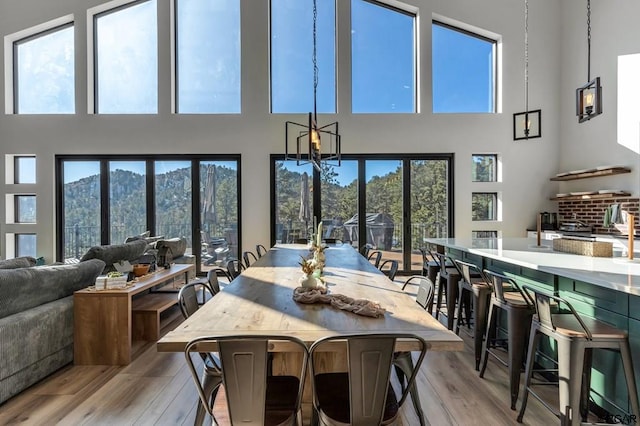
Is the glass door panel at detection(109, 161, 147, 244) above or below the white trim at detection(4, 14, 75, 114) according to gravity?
below

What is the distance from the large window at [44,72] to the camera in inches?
259

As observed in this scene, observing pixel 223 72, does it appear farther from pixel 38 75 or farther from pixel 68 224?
pixel 68 224

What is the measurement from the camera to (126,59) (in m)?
6.61

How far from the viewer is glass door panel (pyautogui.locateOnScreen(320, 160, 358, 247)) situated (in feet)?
21.7

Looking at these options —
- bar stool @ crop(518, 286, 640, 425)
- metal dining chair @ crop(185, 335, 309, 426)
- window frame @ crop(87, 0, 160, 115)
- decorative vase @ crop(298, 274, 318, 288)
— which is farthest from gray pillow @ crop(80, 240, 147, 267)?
bar stool @ crop(518, 286, 640, 425)

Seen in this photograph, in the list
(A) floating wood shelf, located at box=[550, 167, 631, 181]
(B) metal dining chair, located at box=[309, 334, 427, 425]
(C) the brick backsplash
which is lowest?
(B) metal dining chair, located at box=[309, 334, 427, 425]

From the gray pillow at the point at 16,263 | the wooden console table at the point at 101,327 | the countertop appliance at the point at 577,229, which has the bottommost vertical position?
the wooden console table at the point at 101,327

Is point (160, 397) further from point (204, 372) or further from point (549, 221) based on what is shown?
point (549, 221)

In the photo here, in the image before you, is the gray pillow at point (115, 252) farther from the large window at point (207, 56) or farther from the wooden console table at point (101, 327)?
the large window at point (207, 56)

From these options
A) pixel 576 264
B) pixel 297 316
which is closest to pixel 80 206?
pixel 297 316

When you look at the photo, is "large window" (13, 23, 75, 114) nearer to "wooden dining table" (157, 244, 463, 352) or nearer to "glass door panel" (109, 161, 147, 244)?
"glass door panel" (109, 161, 147, 244)

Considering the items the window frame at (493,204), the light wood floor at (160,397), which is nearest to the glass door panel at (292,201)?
the window frame at (493,204)

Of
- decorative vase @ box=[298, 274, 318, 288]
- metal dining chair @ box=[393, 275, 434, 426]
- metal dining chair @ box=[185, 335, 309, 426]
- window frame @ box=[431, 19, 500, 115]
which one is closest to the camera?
metal dining chair @ box=[185, 335, 309, 426]

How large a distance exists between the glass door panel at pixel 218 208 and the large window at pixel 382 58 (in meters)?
2.80
